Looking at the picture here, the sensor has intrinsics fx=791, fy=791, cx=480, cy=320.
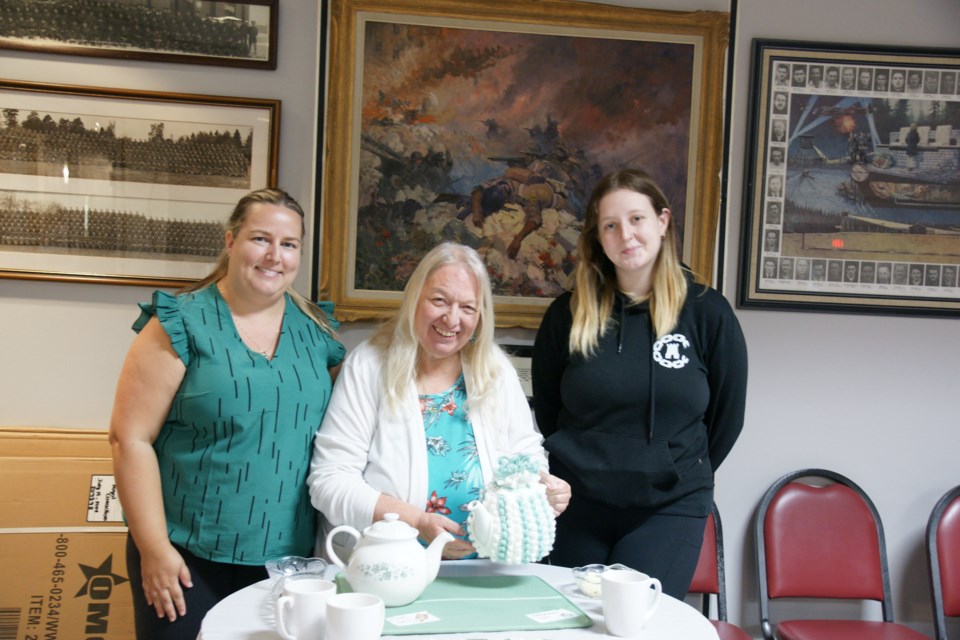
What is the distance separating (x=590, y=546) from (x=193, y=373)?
1014 mm

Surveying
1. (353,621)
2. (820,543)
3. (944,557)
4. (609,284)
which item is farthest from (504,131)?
(944,557)

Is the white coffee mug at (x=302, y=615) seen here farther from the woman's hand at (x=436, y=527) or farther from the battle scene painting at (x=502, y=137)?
the battle scene painting at (x=502, y=137)

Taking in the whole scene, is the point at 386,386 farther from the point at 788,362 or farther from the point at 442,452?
the point at 788,362

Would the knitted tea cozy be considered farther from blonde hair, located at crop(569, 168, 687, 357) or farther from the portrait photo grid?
the portrait photo grid

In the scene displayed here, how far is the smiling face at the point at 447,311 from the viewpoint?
1790mm

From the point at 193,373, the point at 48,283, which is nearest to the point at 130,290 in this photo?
the point at 48,283

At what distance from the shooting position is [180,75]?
8.46ft

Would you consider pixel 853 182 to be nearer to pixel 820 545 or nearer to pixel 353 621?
pixel 820 545

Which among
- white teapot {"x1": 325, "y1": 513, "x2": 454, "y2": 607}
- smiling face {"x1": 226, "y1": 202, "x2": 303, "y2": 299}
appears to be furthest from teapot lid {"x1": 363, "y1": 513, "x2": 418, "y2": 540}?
smiling face {"x1": 226, "y1": 202, "x2": 303, "y2": 299}

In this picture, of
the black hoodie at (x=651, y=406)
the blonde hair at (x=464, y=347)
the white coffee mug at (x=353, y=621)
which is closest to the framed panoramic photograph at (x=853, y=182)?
the black hoodie at (x=651, y=406)

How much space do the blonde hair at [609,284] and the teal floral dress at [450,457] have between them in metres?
0.41

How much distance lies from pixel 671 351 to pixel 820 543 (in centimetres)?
118

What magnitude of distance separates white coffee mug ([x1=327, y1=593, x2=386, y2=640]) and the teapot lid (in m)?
0.20

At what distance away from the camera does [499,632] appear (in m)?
1.29
